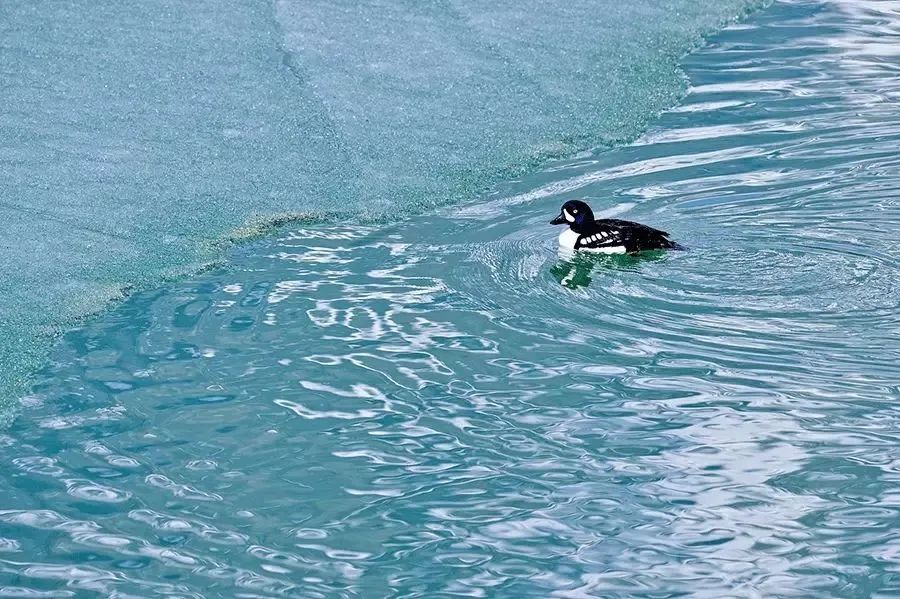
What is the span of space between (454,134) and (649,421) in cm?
384

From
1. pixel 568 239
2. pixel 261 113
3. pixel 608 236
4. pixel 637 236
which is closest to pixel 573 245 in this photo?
pixel 568 239

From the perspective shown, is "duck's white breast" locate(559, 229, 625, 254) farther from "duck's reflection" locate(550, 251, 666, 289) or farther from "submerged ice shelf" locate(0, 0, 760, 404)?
"submerged ice shelf" locate(0, 0, 760, 404)

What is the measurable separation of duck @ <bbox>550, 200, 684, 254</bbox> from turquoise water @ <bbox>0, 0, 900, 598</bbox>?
90 millimetres

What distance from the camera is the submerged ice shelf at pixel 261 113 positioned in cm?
726

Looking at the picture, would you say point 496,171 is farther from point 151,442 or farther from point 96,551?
point 96,551

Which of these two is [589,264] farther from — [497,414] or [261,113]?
[261,113]

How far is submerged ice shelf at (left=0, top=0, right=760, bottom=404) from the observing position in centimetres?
726

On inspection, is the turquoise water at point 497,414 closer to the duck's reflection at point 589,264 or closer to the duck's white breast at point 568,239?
the duck's reflection at point 589,264

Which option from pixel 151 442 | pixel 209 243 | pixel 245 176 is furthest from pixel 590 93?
pixel 151 442

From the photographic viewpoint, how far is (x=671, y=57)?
1052 centimetres

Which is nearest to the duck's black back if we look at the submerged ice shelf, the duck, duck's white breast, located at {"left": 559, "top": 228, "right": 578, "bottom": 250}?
the duck

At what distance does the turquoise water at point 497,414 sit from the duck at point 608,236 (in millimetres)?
90

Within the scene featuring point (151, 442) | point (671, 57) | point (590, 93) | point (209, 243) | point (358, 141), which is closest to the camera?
point (151, 442)

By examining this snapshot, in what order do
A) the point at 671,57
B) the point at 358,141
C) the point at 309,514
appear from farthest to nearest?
the point at 671,57 < the point at 358,141 < the point at 309,514
